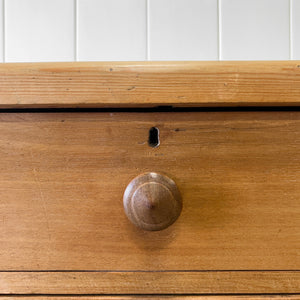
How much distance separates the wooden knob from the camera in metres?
0.26

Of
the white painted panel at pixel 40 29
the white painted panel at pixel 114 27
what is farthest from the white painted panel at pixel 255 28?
the white painted panel at pixel 40 29

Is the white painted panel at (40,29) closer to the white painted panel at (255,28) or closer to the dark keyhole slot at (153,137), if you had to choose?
the white painted panel at (255,28)

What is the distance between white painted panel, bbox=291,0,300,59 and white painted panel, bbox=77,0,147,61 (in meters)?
0.32

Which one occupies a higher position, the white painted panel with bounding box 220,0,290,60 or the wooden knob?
the white painted panel with bounding box 220,0,290,60

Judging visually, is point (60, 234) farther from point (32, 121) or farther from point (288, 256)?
point (288, 256)

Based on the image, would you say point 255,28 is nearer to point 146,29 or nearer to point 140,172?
point 146,29

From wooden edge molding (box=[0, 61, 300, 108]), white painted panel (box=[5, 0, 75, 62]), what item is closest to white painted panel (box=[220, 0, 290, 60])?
white painted panel (box=[5, 0, 75, 62])

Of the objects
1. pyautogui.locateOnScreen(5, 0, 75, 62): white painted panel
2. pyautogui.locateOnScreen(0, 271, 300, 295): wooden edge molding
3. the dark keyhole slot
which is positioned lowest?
pyautogui.locateOnScreen(0, 271, 300, 295): wooden edge molding

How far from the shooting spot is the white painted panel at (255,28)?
668 millimetres

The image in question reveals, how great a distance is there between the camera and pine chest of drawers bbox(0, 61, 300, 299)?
282mm

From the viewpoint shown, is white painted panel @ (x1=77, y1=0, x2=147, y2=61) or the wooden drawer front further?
white painted panel @ (x1=77, y1=0, x2=147, y2=61)

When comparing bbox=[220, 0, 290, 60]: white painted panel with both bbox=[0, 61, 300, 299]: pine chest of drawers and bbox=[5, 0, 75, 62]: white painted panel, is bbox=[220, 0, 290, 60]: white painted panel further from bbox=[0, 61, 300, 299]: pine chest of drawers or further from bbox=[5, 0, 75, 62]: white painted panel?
bbox=[0, 61, 300, 299]: pine chest of drawers

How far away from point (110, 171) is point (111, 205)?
3cm

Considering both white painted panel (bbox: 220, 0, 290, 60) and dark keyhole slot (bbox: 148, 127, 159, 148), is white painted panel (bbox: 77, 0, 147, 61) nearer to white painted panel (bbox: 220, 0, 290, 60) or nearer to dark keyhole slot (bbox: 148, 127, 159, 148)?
white painted panel (bbox: 220, 0, 290, 60)
